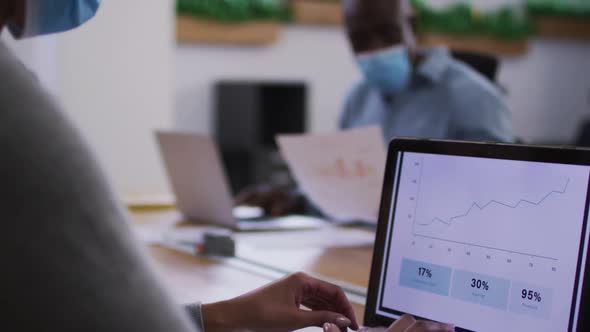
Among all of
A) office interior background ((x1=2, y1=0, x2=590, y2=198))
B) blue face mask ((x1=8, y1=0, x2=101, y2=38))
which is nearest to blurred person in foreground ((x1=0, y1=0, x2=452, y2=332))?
Answer: blue face mask ((x1=8, y1=0, x2=101, y2=38))

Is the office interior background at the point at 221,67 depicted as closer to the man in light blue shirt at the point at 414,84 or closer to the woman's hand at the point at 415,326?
the man in light blue shirt at the point at 414,84

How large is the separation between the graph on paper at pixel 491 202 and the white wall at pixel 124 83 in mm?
2046

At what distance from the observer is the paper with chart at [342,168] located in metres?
1.66

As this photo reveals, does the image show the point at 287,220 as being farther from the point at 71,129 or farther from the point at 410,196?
the point at 71,129

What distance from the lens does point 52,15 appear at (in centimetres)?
91

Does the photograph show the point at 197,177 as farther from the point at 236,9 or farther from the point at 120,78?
the point at 236,9

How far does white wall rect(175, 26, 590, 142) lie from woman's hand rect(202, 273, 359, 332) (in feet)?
11.1

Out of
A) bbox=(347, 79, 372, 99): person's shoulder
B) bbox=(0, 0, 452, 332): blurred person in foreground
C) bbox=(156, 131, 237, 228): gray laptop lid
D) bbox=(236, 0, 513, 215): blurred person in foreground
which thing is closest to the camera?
bbox=(0, 0, 452, 332): blurred person in foreground

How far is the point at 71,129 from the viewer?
20.0 inches

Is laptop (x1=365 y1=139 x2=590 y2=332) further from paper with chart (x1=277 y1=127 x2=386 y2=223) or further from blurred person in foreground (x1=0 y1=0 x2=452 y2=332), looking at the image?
paper with chart (x1=277 y1=127 x2=386 y2=223)

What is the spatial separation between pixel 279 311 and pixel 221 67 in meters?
3.52

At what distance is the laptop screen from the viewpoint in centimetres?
80

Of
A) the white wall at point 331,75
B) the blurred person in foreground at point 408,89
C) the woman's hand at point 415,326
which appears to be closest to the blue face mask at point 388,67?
the blurred person in foreground at point 408,89

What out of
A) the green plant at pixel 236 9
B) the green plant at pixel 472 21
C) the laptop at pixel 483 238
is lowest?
the laptop at pixel 483 238
